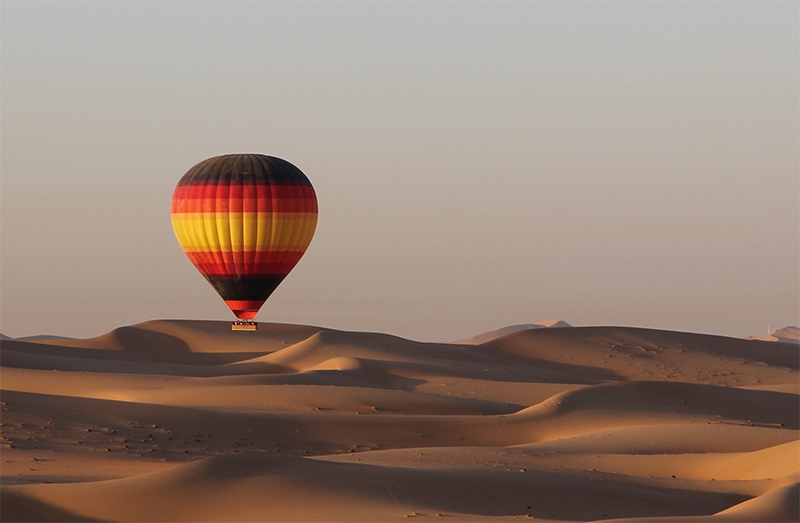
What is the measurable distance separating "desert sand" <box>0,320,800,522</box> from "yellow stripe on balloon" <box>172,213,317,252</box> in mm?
4163

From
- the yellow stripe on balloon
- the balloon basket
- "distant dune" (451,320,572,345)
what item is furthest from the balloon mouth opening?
"distant dune" (451,320,572,345)

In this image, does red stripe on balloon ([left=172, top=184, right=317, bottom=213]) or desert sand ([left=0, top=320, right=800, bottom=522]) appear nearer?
desert sand ([left=0, top=320, right=800, bottom=522])

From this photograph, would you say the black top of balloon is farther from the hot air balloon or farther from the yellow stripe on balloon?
the yellow stripe on balloon

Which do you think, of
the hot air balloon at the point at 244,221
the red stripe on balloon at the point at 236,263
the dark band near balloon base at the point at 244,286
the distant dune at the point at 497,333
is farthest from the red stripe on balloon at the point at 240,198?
the distant dune at the point at 497,333

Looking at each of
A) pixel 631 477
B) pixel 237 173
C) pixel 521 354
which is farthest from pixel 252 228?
pixel 521 354

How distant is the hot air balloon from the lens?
33.2 meters

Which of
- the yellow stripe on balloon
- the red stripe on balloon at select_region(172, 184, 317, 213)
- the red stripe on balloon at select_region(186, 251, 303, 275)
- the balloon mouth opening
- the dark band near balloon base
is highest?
the red stripe on balloon at select_region(172, 184, 317, 213)

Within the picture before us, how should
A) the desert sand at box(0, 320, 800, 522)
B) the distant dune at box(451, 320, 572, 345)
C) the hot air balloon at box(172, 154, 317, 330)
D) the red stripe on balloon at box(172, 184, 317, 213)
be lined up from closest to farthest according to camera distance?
the desert sand at box(0, 320, 800, 522), the red stripe on balloon at box(172, 184, 317, 213), the hot air balloon at box(172, 154, 317, 330), the distant dune at box(451, 320, 572, 345)

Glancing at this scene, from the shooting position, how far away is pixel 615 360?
55.5m

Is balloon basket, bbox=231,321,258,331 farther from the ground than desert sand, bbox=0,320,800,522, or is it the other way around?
balloon basket, bbox=231,321,258,331

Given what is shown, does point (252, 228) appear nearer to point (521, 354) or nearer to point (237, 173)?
point (237, 173)

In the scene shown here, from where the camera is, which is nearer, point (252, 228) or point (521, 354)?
point (252, 228)

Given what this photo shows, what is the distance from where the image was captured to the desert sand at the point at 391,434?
20.1 meters

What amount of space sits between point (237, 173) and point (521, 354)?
82.7 ft
